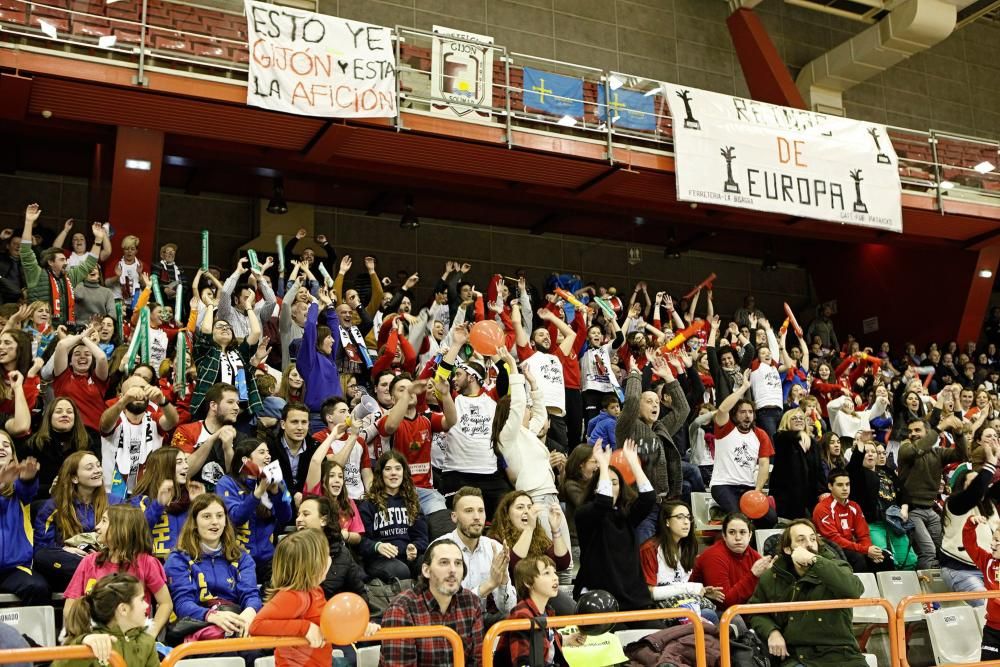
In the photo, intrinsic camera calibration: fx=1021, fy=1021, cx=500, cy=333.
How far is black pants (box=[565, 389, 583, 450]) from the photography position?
10062 mm

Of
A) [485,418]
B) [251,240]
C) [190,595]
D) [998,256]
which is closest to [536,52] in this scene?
[251,240]

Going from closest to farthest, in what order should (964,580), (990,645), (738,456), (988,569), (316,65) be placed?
(990,645), (988,569), (964,580), (738,456), (316,65)

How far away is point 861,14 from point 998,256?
6056 millimetres

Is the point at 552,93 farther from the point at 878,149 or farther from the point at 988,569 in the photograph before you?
the point at 988,569

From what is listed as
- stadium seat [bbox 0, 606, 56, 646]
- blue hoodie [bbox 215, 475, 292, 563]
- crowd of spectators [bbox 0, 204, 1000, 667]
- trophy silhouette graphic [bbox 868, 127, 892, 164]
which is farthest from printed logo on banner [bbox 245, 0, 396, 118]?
trophy silhouette graphic [bbox 868, 127, 892, 164]

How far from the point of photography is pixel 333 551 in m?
6.02

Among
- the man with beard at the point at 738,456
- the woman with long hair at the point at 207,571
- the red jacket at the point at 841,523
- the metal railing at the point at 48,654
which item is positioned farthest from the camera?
the man with beard at the point at 738,456

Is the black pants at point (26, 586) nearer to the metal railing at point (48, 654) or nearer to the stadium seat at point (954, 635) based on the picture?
the metal railing at point (48, 654)

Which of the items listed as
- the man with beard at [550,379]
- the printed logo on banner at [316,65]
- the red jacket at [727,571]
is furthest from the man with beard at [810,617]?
the printed logo on banner at [316,65]

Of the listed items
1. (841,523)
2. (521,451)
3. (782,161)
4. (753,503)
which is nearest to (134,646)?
(521,451)

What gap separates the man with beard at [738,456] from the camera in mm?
8773

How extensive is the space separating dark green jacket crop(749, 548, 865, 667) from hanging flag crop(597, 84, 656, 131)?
8325 mm

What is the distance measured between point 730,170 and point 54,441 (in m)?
9.43

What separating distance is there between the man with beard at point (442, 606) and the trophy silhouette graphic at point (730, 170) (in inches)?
367
